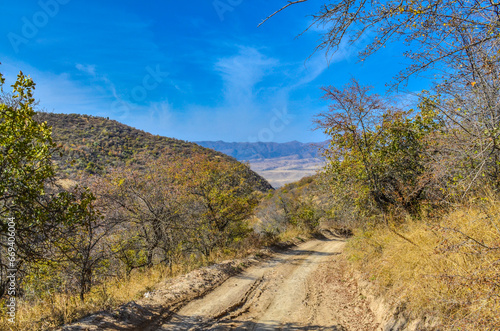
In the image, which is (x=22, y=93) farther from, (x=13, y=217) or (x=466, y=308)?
(x=466, y=308)

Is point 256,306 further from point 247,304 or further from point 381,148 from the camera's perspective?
point 381,148

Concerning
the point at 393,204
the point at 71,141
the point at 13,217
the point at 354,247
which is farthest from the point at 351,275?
the point at 71,141

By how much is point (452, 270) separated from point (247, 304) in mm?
4972

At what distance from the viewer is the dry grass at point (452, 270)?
3479 millimetres

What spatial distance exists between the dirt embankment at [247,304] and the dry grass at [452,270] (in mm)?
1114

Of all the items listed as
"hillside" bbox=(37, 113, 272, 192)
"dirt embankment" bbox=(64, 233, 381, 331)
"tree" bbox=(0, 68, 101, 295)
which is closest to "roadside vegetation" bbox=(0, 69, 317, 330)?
"tree" bbox=(0, 68, 101, 295)

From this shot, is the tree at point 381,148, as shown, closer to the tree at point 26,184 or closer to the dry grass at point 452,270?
the dry grass at point 452,270

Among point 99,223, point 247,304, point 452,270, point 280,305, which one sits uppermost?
point 99,223

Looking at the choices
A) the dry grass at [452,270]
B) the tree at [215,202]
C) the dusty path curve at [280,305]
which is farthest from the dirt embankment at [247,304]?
the tree at [215,202]

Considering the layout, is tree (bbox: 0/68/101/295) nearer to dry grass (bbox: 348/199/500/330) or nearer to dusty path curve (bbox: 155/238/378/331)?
dusty path curve (bbox: 155/238/378/331)

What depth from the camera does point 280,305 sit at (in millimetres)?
7250

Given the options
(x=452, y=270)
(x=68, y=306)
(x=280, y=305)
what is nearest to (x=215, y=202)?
(x=280, y=305)

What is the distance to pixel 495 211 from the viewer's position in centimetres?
462

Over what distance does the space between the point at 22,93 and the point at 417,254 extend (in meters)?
9.11
